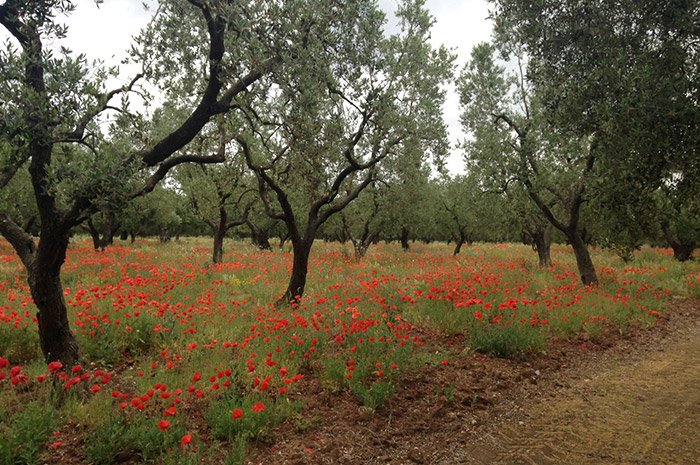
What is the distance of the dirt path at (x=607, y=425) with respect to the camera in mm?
4477

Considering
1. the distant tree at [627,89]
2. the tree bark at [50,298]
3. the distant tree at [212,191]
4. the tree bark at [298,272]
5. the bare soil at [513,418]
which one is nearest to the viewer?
the bare soil at [513,418]

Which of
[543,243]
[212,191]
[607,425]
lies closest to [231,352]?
[607,425]

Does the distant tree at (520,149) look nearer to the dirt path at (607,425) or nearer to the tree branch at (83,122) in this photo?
the dirt path at (607,425)

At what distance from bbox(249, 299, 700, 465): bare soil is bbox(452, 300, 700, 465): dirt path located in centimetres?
2

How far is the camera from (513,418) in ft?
17.8

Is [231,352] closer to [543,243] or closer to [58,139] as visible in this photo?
[58,139]

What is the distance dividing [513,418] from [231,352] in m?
5.12

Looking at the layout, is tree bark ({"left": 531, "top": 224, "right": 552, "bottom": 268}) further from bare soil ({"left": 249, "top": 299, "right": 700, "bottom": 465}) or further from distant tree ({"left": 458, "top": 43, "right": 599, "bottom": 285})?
bare soil ({"left": 249, "top": 299, "right": 700, "bottom": 465})

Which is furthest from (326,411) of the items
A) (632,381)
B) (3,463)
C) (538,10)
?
(538,10)

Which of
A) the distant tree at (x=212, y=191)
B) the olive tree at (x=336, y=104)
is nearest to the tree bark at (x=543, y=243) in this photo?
the olive tree at (x=336, y=104)

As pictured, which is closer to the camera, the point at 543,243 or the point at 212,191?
the point at 212,191

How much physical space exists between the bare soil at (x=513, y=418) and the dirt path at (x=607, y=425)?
0.6 inches

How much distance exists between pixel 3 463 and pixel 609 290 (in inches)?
657

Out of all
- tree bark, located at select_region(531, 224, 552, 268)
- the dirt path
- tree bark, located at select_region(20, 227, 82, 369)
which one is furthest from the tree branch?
tree bark, located at select_region(531, 224, 552, 268)
